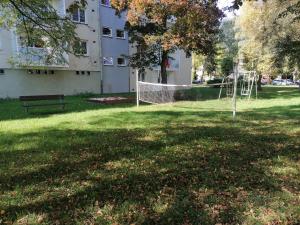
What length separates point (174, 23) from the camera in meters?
21.5

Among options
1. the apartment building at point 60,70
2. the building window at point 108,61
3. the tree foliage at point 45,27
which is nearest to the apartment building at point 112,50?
the building window at point 108,61

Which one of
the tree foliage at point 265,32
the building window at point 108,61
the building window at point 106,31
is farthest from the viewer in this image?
the building window at point 108,61

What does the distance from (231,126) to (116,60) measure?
78.0 feet

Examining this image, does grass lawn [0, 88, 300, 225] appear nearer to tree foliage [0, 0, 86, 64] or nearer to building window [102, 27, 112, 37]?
tree foliage [0, 0, 86, 64]

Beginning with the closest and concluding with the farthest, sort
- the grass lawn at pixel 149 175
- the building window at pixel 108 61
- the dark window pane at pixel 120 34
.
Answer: the grass lawn at pixel 149 175
the building window at pixel 108 61
the dark window pane at pixel 120 34

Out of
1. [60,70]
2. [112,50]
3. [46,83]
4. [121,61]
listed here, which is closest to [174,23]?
[60,70]

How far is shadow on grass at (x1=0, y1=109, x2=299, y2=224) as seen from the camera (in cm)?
399

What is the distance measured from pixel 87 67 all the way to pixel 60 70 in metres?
2.98

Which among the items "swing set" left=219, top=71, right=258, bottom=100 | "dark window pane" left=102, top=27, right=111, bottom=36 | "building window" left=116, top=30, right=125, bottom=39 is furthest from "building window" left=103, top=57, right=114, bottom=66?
"swing set" left=219, top=71, right=258, bottom=100

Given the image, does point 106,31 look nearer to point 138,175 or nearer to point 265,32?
point 265,32

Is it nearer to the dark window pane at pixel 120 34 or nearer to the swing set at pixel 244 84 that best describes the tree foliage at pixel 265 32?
the swing set at pixel 244 84

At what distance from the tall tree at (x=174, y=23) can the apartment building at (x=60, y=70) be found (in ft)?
12.7

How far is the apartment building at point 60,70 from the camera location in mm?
23955

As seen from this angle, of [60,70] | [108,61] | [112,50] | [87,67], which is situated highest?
[112,50]
